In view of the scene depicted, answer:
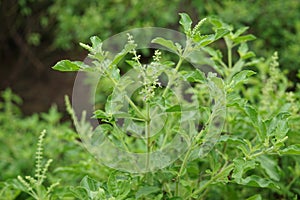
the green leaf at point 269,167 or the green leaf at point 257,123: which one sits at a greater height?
the green leaf at point 257,123

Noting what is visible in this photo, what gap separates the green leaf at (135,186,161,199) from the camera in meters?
1.08

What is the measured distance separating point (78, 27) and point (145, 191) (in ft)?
9.16

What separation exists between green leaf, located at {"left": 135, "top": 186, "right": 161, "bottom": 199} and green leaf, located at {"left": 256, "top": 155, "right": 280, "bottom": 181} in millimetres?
251

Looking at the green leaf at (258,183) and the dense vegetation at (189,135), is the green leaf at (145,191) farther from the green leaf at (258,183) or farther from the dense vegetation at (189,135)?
the green leaf at (258,183)

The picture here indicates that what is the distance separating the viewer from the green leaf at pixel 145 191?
1.08 metres

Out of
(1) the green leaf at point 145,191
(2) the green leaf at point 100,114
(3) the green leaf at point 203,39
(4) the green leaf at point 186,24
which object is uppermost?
(4) the green leaf at point 186,24

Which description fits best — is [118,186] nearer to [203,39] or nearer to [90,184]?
[90,184]

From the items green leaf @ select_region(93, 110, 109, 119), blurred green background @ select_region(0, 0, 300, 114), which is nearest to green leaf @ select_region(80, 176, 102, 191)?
green leaf @ select_region(93, 110, 109, 119)

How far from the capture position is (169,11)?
11.2 feet

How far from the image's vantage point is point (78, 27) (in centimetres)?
373

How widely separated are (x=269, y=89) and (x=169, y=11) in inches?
80.6

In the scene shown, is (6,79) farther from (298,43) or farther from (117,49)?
(298,43)

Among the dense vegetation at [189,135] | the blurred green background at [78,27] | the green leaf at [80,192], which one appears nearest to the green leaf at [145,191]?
the dense vegetation at [189,135]

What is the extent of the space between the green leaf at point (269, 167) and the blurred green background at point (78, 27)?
1793 mm
